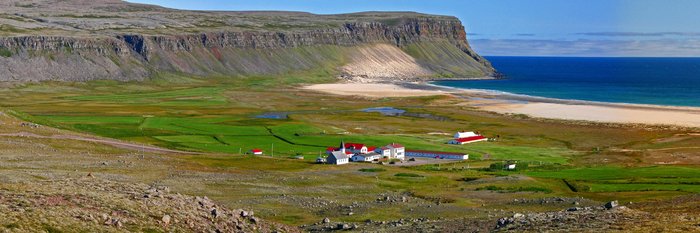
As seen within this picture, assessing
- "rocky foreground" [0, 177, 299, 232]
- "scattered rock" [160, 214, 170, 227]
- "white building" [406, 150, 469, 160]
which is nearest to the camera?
"rocky foreground" [0, 177, 299, 232]

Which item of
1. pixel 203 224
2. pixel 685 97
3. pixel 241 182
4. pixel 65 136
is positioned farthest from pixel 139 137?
pixel 685 97

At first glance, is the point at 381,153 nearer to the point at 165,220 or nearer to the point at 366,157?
the point at 366,157

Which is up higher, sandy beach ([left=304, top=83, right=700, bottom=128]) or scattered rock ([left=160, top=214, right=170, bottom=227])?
scattered rock ([left=160, top=214, right=170, bottom=227])

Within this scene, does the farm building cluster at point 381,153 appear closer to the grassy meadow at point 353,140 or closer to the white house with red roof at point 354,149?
the white house with red roof at point 354,149

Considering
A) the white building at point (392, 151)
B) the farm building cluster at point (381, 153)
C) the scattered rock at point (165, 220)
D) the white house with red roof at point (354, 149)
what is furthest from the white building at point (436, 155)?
the scattered rock at point (165, 220)

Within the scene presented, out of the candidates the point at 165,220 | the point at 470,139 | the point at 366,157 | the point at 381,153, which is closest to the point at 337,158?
the point at 366,157

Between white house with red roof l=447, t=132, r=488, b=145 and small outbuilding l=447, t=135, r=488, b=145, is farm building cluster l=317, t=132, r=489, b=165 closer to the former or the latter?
small outbuilding l=447, t=135, r=488, b=145

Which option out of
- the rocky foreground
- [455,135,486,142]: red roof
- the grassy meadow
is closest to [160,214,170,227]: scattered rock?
the rocky foreground
